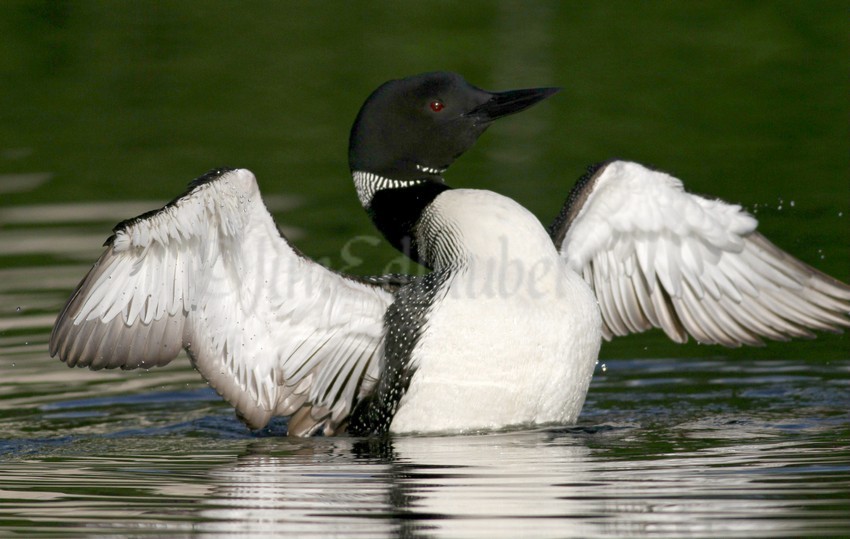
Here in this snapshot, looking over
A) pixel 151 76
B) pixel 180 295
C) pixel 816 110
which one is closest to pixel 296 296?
pixel 180 295

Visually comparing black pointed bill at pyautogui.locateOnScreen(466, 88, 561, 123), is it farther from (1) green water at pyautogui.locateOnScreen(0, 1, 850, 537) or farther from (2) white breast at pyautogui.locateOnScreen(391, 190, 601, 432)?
(1) green water at pyautogui.locateOnScreen(0, 1, 850, 537)

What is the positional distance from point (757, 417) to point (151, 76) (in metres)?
10.2

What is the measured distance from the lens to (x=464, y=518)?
466 cm

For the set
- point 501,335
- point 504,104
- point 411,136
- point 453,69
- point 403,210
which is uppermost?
point 453,69

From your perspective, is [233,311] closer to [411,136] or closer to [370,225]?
[411,136]

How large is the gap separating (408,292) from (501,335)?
1.72ft

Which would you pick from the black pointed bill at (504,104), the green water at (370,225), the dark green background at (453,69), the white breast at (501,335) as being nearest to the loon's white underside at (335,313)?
the white breast at (501,335)

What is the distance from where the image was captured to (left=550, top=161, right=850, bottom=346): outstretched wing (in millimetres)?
6738

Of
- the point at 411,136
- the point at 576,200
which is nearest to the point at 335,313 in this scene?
the point at 411,136

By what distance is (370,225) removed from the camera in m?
10.1

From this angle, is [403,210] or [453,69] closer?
[403,210]

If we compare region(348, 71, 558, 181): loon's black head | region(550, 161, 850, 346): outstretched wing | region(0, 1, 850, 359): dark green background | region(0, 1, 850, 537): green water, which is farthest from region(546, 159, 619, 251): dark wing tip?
region(0, 1, 850, 359): dark green background

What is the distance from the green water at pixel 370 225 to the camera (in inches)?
189

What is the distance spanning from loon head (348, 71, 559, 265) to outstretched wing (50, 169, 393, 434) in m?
0.49
